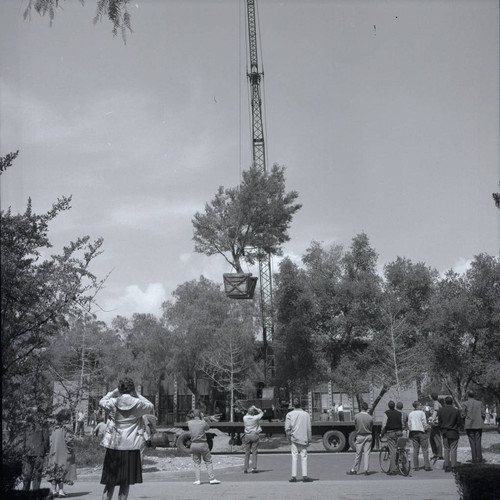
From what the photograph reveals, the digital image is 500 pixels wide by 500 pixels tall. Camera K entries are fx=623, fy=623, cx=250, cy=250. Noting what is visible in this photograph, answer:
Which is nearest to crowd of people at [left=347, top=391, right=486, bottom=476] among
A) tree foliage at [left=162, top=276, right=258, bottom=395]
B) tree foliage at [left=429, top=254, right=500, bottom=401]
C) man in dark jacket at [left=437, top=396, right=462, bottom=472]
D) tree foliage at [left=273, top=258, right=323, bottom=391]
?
man in dark jacket at [left=437, top=396, right=462, bottom=472]

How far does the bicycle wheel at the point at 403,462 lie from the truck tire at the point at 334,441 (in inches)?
357

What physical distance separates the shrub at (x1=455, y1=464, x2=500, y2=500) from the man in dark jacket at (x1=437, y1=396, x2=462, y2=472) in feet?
20.1

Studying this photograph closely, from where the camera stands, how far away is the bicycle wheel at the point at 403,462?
12797mm

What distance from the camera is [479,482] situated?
650 cm

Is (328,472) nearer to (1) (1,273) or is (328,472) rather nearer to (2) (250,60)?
(1) (1,273)

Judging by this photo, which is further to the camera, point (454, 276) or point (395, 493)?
point (454, 276)

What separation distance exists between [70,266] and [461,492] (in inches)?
205

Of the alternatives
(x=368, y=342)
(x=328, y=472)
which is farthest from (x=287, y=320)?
(x=328, y=472)

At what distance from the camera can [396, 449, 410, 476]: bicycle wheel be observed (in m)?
12.8

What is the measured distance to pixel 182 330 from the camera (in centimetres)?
4856

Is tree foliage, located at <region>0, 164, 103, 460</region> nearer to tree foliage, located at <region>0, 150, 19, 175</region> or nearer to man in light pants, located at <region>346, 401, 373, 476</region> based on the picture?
tree foliage, located at <region>0, 150, 19, 175</region>

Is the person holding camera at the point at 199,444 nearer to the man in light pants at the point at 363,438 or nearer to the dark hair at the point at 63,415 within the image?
the man in light pants at the point at 363,438

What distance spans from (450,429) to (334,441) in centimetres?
980

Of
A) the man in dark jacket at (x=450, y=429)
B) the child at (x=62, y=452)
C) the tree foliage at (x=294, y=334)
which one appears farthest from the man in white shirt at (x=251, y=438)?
the tree foliage at (x=294, y=334)
